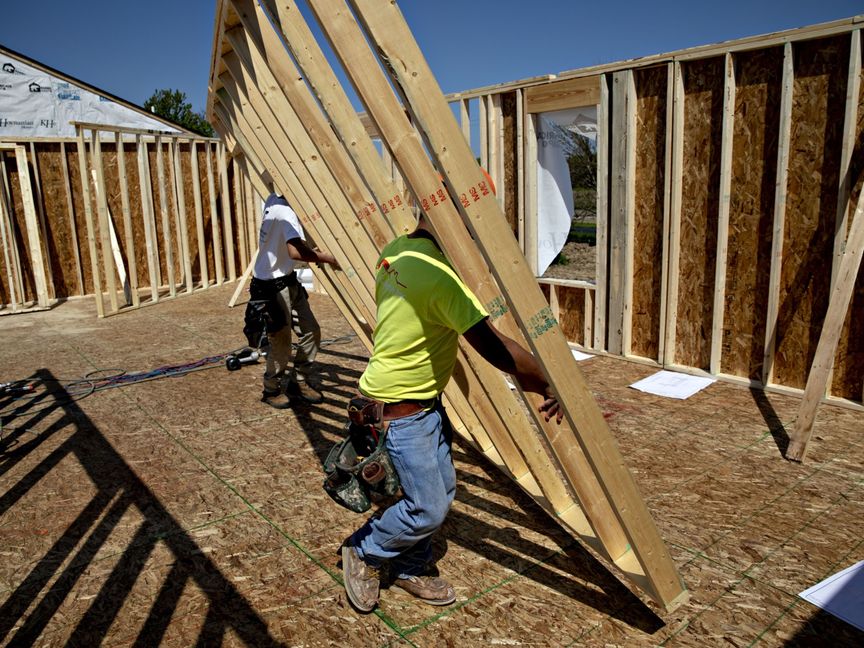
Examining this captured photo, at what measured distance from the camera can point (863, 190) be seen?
4.43 metres

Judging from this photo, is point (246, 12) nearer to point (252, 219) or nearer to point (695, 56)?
point (695, 56)

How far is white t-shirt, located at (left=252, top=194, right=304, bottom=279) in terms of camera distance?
502cm

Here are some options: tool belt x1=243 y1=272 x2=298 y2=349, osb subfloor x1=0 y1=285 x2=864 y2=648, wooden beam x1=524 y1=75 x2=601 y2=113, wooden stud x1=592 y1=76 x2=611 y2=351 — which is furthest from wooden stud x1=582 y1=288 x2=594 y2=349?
tool belt x1=243 y1=272 x2=298 y2=349

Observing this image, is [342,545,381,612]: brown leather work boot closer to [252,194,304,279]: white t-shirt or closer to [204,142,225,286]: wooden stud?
[252,194,304,279]: white t-shirt

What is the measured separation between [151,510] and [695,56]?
539 cm

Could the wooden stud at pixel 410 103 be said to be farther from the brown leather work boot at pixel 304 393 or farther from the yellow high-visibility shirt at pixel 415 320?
the brown leather work boot at pixel 304 393

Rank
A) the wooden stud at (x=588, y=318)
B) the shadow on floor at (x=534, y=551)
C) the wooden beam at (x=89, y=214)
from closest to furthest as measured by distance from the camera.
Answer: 1. the shadow on floor at (x=534, y=551)
2. the wooden stud at (x=588, y=318)
3. the wooden beam at (x=89, y=214)

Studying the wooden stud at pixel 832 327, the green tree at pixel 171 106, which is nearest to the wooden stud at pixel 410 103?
the wooden stud at pixel 832 327

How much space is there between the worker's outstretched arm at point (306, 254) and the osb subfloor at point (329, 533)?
128 cm

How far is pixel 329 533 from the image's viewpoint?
3457 millimetres

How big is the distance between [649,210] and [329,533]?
4.37 meters

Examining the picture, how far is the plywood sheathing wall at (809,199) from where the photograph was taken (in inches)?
190

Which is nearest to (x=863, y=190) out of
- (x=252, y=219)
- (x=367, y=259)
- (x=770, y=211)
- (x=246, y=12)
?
(x=770, y=211)

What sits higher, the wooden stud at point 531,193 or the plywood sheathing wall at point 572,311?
the wooden stud at point 531,193
